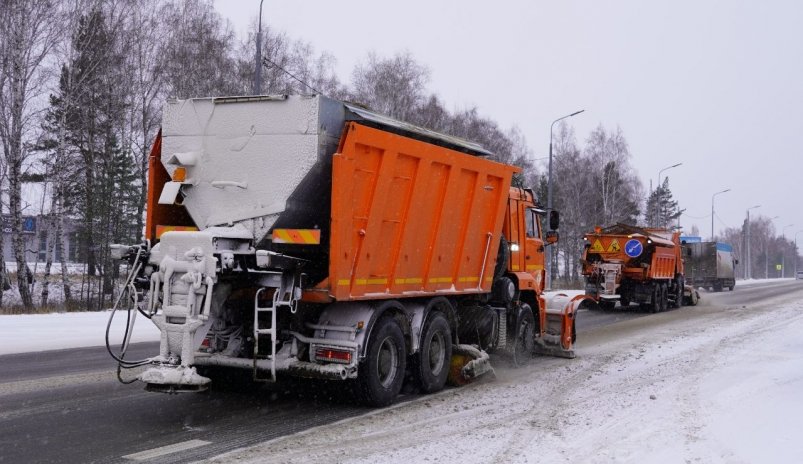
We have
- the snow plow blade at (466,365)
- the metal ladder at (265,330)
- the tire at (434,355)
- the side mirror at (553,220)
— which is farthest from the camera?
the side mirror at (553,220)

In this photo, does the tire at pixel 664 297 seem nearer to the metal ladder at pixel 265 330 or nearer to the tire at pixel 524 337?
the tire at pixel 524 337

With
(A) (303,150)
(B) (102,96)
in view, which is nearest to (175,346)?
(A) (303,150)

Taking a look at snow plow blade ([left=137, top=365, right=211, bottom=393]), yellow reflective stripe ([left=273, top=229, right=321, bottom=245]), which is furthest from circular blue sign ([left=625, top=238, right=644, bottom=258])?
snow plow blade ([left=137, top=365, right=211, bottom=393])

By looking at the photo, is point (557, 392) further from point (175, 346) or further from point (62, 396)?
point (62, 396)

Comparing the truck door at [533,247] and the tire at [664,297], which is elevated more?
the truck door at [533,247]

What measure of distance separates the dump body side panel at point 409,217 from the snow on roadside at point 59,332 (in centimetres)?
755

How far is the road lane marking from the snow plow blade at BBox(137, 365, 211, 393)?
47 centimetres

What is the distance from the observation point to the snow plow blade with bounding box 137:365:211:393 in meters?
6.19

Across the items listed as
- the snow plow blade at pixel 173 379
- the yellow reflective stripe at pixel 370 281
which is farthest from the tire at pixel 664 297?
the snow plow blade at pixel 173 379

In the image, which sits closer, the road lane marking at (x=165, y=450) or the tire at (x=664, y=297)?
the road lane marking at (x=165, y=450)

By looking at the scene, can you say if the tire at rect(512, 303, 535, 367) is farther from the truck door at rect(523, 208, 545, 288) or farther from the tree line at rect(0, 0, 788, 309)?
the tree line at rect(0, 0, 788, 309)

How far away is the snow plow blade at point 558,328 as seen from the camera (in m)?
12.0

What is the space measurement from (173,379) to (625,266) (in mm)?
20747

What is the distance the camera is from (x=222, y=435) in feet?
20.8
